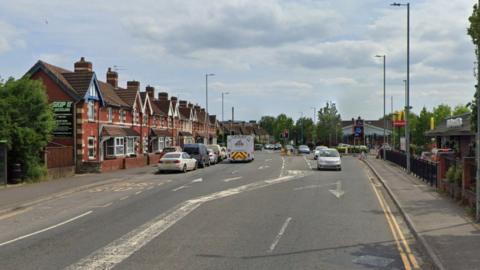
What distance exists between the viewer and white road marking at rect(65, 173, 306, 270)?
907cm

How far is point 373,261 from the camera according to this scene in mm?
9398

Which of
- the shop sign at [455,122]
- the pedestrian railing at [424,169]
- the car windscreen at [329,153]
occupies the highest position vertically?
the shop sign at [455,122]

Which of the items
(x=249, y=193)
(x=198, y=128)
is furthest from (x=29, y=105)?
(x=198, y=128)

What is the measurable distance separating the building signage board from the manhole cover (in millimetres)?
29685

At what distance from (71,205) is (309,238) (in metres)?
9.73

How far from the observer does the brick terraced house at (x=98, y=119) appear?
36.1 meters

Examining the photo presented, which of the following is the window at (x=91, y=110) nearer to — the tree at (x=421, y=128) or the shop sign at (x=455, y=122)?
the shop sign at (x=455, y=122)

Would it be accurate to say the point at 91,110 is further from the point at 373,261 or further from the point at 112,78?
the point at 373,261

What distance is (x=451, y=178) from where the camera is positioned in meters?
19.3

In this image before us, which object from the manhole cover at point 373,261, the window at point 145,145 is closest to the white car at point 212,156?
the window at point 145,145

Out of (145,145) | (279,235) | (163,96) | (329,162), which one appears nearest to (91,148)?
(145,145)

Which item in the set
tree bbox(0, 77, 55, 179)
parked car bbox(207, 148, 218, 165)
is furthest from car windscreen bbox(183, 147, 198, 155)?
tree bbox(0, 77, 55, 179)

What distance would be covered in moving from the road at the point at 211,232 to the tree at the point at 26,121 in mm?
6980

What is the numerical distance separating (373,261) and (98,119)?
32.4 meters
